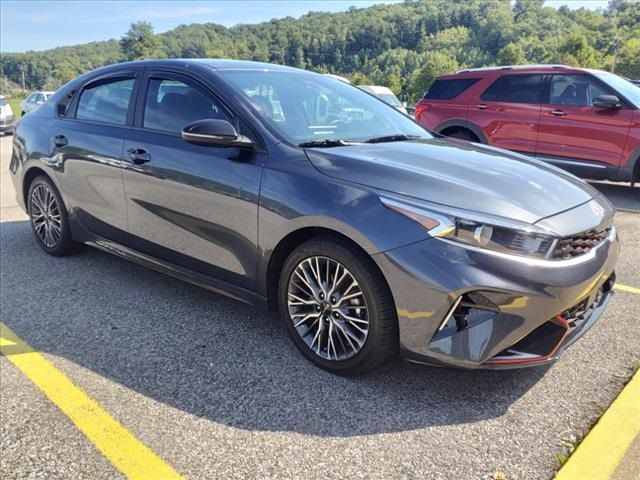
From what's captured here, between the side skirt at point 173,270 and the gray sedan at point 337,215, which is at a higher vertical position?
the gray sedan at point 337,215

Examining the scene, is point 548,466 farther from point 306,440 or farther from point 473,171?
point 473,171

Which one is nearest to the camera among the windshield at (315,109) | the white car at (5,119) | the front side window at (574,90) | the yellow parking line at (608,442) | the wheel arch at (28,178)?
the yellow parking line at (608,442)

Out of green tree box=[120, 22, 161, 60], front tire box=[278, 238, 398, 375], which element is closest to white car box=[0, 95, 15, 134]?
front tire box=[278, 238, 398, 375]

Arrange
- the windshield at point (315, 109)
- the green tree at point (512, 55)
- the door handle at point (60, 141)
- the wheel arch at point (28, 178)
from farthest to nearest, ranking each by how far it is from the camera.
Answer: the green tree at point (512, 55), the wheel arch at point (28, 178), the door handle at point (60, 141), the windshield at point (315, 109)

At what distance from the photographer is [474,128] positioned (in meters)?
8.20

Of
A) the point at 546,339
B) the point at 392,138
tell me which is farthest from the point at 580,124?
the point at 546,339

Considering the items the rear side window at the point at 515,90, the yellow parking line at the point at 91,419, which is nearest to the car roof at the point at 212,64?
the yellow parking line at the point at 91,419

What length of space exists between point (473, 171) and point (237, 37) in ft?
344

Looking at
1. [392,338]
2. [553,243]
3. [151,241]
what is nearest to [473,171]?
[553,243]

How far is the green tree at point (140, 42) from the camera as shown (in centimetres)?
10269

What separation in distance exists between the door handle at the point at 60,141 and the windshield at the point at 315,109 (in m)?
1.68

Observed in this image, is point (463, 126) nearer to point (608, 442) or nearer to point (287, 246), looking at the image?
point (287, 246)

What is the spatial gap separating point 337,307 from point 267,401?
0.58m

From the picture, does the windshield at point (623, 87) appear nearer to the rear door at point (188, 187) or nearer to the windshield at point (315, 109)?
the windshield at point (315, 109)
